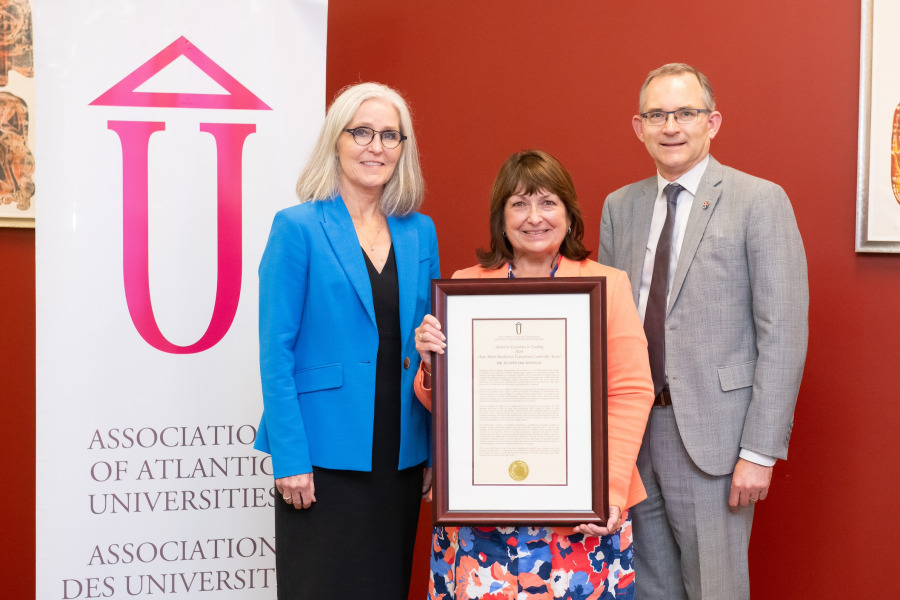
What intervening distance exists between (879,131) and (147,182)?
2.48 meters

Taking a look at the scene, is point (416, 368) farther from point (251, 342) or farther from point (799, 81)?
point (799, 81)

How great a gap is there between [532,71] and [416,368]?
155 cm

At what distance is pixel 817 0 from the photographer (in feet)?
8.57

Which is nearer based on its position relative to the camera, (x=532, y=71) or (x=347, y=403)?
(x=347, y=403)

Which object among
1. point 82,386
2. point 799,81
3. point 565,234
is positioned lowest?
point 82,386

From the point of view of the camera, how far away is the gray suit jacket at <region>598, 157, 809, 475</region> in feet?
6.12

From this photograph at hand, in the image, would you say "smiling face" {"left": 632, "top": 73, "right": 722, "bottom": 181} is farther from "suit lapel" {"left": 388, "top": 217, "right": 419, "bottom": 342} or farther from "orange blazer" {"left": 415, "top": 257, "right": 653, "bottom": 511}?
"suit lapel" {"left": 388, "top": 217, "right": 419, "bottom": 342}

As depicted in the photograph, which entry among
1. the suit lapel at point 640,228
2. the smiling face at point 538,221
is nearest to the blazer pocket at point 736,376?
the suit lapel at point 640,228

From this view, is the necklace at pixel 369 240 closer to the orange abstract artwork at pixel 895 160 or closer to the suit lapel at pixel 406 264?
the suit lapel at pixel 406 264

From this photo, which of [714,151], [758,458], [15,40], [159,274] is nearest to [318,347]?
[159,274]

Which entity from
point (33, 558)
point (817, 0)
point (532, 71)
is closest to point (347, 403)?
point (532, 71)

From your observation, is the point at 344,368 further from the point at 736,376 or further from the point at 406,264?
the point at 736,376

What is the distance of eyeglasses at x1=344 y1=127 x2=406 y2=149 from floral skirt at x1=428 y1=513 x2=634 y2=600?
96 centimetres

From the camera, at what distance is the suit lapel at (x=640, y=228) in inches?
80.4
